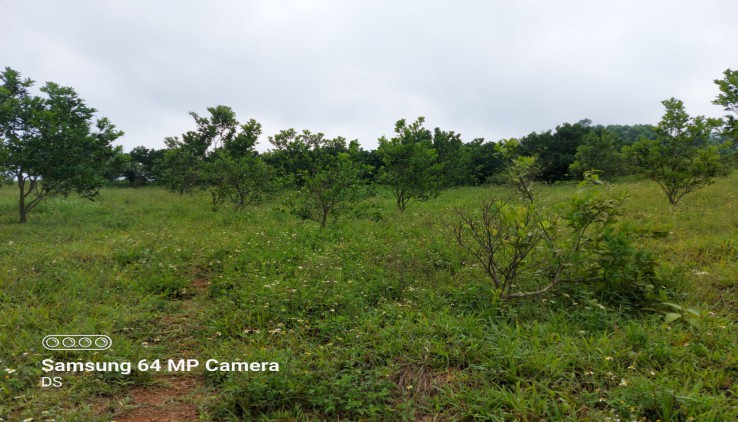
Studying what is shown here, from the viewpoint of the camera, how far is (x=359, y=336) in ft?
10.5

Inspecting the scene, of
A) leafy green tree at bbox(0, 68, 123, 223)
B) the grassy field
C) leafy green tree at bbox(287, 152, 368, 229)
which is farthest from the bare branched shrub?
leafy green tree at bbox(0, 68, 123, 223)

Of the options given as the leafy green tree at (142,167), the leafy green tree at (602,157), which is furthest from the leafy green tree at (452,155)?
the leafy green tree at (142,167)

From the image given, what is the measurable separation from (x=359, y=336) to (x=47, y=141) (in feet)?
33.1

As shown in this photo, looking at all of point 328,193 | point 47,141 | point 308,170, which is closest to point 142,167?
point 47,141

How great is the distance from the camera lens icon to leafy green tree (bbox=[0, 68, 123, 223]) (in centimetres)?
768

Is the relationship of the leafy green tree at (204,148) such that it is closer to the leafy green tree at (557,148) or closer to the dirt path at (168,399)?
the dirt path at (168,399)

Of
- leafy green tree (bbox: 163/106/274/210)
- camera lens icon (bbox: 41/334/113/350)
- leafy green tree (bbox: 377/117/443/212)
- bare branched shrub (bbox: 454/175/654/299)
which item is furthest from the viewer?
leafy green tree (bbox: 163/106/274/210)

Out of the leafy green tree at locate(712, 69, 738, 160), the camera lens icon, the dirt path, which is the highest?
the leafy green tree at locate(712, 69, 738, 160)

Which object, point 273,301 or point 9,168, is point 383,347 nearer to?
point 273,301

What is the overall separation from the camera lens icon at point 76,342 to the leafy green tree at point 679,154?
11442mm

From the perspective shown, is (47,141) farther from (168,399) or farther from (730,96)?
(730,96)

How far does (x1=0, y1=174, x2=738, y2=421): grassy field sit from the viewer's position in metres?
2.41

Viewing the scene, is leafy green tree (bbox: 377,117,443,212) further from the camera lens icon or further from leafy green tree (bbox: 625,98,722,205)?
the camera lens icon

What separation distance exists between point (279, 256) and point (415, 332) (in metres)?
3.05
